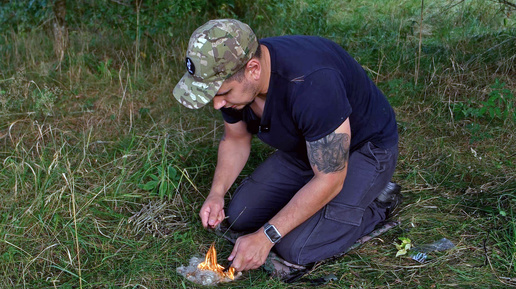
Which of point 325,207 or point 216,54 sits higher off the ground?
point 216,54

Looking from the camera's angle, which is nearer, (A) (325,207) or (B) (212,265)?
(B) (212,265)

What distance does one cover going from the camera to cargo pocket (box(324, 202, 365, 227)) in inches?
111

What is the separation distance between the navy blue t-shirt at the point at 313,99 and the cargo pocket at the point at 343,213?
1.15 feet

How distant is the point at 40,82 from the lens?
14.9ft

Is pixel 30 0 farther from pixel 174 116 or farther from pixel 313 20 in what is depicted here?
pixel 313 20

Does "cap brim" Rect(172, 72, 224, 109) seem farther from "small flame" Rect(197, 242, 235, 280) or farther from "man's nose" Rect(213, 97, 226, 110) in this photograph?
"small flame" Rect(197, 242, 235, 280)

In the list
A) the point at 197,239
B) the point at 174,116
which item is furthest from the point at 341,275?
the point at 174,116

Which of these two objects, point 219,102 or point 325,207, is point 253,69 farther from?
point 325,207

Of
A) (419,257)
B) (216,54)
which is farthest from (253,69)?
(419,257)

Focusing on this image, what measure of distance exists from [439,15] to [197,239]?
11.7 feet

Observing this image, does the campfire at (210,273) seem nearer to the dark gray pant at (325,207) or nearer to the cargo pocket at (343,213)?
the dark gray pant at (325,207)

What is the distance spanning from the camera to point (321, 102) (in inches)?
93.7

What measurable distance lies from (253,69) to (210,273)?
109 centimetres

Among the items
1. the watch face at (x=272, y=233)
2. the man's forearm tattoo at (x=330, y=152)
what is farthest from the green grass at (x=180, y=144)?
the man's forearm tattoo at (x=330, y=152)
